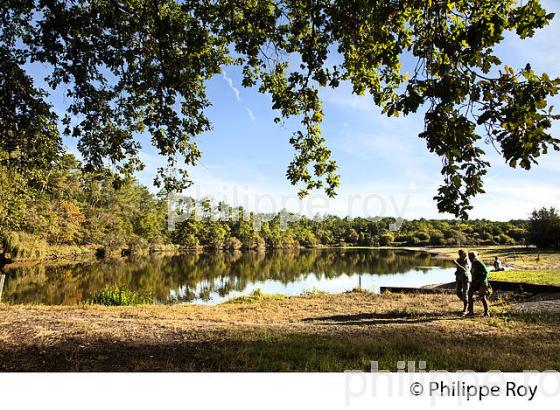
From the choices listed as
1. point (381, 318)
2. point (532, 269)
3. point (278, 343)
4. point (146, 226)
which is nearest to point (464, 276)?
point (381, 318)

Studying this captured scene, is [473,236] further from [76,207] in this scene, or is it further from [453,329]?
[453,329]

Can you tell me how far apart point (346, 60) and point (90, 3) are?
6.27 metres

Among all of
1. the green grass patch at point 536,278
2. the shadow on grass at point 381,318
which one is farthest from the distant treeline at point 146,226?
the green grass patch at point 536,278

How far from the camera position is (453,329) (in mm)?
8695

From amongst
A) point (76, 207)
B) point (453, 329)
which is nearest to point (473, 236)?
point (76, 207)

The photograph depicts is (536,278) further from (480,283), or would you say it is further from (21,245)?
(21,245)

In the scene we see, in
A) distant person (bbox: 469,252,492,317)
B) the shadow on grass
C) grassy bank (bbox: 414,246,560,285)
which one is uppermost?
distant person (bbox: 469,252,492,317)

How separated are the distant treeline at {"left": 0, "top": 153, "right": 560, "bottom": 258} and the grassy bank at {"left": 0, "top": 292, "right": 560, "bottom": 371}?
2.60 meters

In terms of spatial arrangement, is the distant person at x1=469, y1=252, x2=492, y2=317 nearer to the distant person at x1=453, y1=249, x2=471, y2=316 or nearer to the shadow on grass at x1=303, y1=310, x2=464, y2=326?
the distant person at x1=453, y1=249, x2=471, y2=316

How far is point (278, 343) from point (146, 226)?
76.7 metres

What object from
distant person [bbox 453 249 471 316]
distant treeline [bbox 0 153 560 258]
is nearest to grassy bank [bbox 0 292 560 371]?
distant person [bbox 453 249 471 316]

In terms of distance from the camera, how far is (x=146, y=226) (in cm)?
7806

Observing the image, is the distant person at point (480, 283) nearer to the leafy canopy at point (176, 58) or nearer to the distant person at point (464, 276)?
the distant person at point (464, 276)

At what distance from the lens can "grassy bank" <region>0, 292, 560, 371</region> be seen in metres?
5.61
